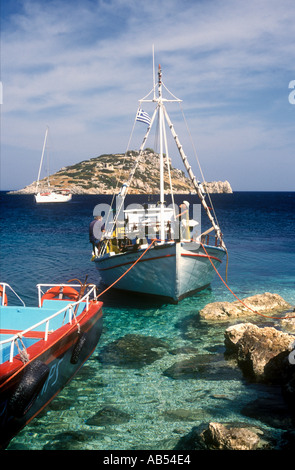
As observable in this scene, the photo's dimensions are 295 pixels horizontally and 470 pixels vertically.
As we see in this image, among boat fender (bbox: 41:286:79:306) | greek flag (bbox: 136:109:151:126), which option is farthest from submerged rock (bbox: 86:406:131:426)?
greek flag (bbox: 136:109:151:126)

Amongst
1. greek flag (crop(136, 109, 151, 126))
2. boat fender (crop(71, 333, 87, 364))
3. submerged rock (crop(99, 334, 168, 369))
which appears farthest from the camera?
greek flag (crop(136, 109, 151, 126))

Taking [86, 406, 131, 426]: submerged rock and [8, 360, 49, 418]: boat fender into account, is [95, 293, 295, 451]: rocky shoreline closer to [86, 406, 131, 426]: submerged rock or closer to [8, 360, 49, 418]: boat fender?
[86, 406, 131, 426]: submerged rock

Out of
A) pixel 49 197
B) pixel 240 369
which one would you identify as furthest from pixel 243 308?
pixel 49 197

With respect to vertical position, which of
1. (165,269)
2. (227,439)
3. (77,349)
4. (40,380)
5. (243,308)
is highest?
(165,269)

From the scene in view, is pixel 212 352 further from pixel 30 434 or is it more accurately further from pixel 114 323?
pixel 30 434

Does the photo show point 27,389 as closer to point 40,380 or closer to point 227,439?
point 40,380

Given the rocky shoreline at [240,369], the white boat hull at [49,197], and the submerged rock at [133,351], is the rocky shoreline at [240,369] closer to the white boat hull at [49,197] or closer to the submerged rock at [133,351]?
the submerged rock at [133,351]

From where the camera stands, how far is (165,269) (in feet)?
46.2

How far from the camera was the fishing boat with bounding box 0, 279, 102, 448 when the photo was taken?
575 centimetres

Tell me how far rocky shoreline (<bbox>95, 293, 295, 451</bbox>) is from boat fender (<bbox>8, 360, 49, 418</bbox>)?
157cm

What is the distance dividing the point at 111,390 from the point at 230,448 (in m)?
3.19

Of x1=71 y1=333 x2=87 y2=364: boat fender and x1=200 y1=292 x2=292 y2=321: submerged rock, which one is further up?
x1=71 y1=333 x2=87 y2=364: boat fender

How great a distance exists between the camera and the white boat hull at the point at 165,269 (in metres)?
13.9

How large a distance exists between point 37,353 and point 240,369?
16.7 ft
